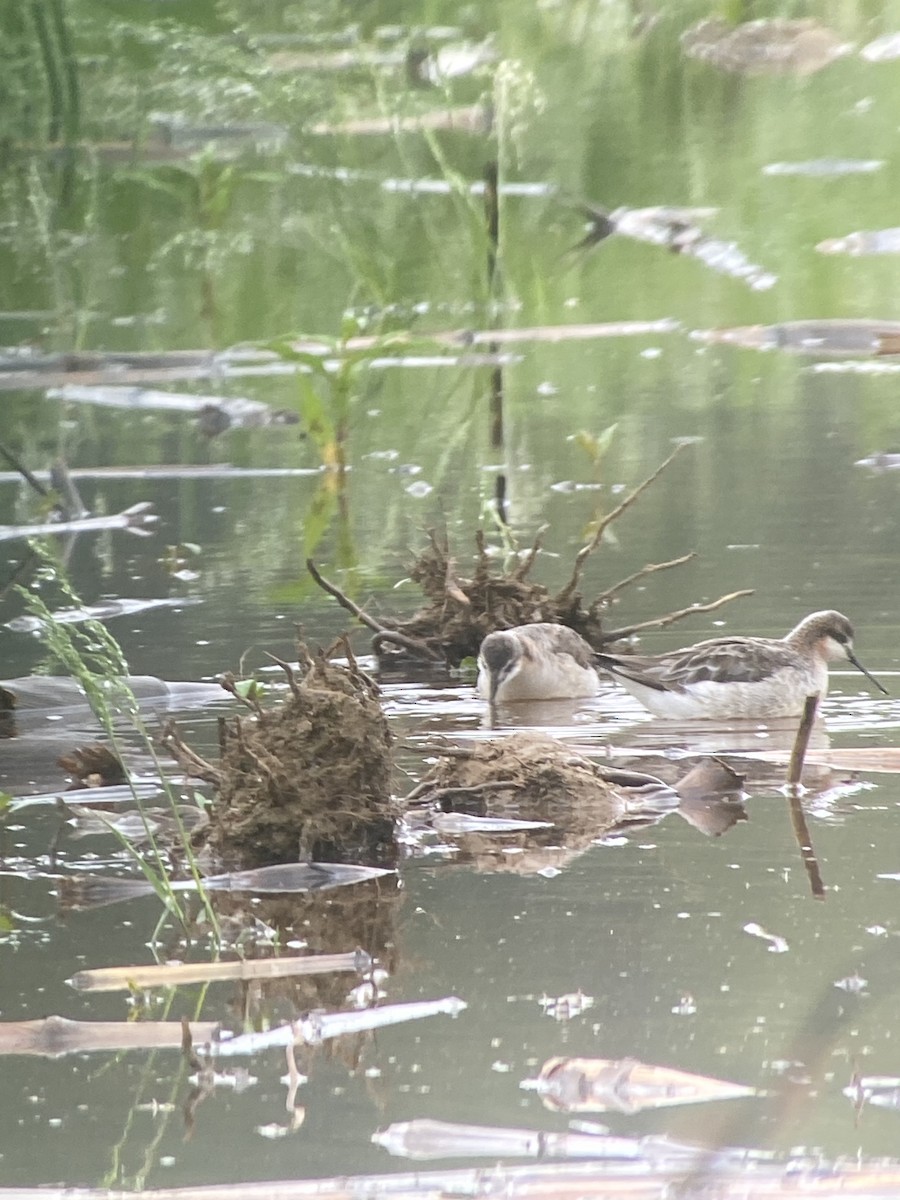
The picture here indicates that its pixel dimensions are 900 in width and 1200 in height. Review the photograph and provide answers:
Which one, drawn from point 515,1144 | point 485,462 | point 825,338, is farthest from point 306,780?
point 825,338

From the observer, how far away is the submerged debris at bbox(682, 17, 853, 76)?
75.2 ft

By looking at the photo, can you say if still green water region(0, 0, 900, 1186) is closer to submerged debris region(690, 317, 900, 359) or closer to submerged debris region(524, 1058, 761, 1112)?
submerged debris region(524, 1058, 761, 1112)

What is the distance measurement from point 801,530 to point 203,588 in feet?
8.30

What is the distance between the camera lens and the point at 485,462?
13406mm

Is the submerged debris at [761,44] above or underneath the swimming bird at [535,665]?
above

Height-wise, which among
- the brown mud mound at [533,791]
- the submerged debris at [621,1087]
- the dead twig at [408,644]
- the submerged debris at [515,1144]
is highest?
the submerged debris at [515,1144]

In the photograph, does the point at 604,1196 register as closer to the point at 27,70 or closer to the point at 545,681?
the point at 545,681

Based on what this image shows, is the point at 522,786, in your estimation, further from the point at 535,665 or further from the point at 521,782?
the point at 535,665

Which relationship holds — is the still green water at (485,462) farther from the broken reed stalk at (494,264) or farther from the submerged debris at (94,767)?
the submerged debris at (94,767)

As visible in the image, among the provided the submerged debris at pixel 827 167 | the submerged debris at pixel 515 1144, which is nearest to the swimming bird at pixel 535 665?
the submerged debris at pixel 515 1144

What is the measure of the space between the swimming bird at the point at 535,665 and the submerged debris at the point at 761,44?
49.9 feet

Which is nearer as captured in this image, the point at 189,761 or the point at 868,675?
the point at 189,761

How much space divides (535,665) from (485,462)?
204 inches

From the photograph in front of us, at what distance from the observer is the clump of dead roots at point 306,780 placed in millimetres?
6035
